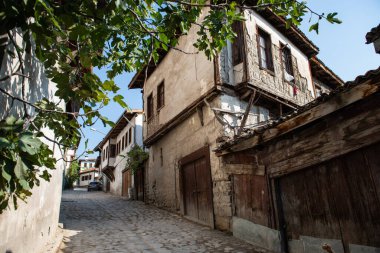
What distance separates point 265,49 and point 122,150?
15084 mm

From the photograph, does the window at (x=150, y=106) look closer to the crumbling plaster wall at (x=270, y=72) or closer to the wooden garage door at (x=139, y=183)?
the wooden garage door at (x=139, y=183)

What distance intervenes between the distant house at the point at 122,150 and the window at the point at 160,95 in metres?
3.85

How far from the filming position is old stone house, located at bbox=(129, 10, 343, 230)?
8133mm

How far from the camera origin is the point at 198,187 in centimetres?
898

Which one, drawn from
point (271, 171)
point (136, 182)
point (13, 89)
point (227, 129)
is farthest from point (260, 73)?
point (136, 182)

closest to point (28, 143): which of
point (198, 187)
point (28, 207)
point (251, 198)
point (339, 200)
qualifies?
point (28, 207)

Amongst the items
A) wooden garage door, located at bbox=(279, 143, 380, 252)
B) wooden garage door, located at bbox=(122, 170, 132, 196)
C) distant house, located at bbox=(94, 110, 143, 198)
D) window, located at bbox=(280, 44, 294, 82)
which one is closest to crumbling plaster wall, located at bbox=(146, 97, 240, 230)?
wooden garage door, located at bbox=(279, 143, 380, 252)

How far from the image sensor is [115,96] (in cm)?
264

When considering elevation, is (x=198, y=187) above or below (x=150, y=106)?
below

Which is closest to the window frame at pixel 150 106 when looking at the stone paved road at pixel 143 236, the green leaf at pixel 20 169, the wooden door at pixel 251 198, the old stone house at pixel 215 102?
the old stone house at pixel 215 102

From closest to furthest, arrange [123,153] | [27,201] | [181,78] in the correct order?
[27,201] < [181,78] < [123,153]

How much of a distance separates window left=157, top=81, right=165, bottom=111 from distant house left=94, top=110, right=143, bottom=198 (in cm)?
385

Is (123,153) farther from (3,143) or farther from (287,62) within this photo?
(3,143)

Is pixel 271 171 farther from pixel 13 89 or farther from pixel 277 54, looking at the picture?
pixel 277 54
